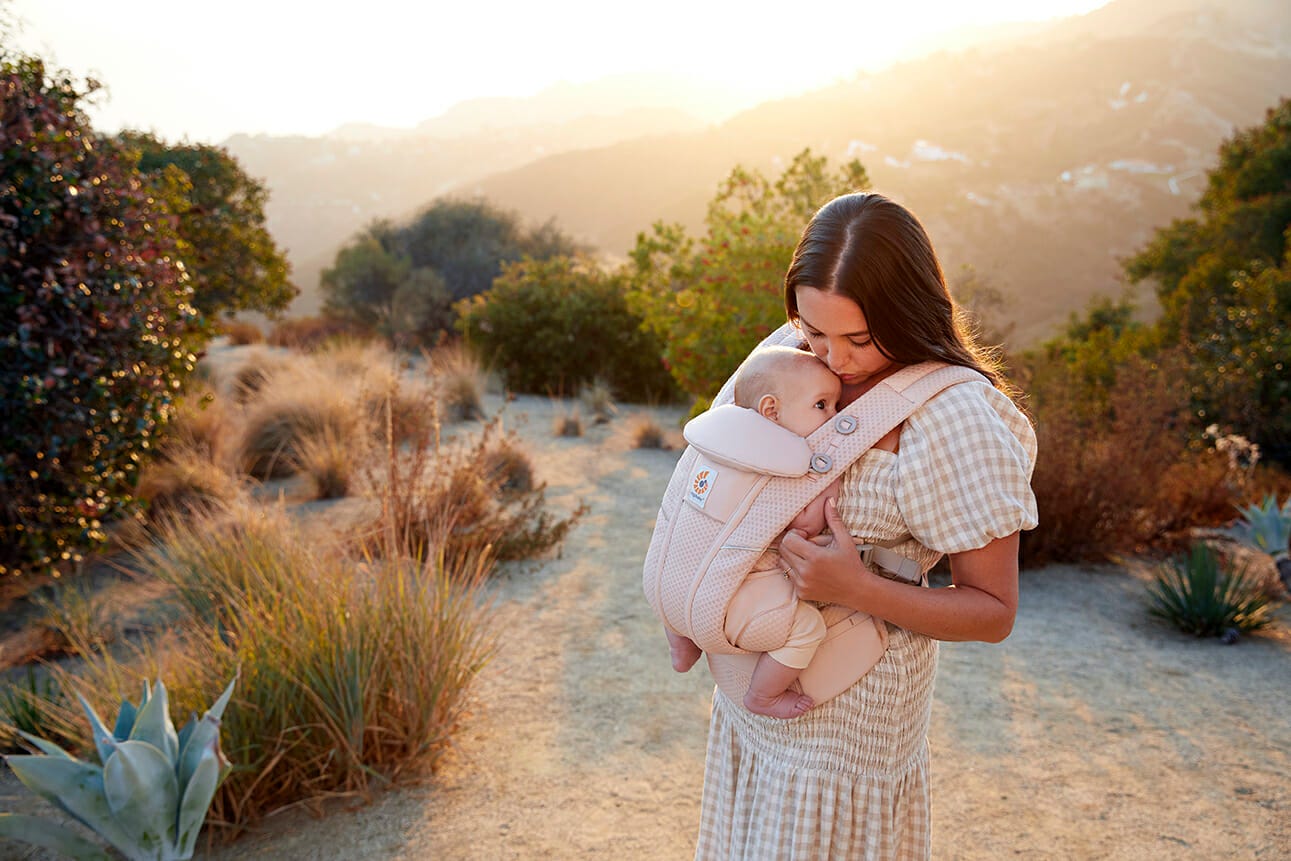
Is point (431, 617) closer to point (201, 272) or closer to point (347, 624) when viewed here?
point (347, 624)

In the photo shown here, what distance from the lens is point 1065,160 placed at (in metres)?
53.5

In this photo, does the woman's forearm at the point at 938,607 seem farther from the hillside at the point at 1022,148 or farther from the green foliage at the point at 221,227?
the hillside at the point at 1022,148

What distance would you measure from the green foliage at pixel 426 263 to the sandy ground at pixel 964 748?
40.9ft

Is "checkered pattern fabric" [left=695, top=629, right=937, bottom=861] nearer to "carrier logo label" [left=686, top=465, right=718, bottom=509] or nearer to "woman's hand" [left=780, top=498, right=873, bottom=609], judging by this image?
"woman's hand" [left=780, top=498, right=873, bottom=609]

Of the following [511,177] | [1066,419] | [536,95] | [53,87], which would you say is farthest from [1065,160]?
[536,95]

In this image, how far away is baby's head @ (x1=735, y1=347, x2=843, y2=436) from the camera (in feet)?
4.88

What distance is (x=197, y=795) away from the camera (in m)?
2.27

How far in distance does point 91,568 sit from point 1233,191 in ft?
58.8

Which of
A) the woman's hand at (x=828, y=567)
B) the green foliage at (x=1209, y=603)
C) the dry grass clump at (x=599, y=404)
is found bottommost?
the green foliage at (x=1209, y=603)

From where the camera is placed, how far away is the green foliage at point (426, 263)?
1867 centimetres

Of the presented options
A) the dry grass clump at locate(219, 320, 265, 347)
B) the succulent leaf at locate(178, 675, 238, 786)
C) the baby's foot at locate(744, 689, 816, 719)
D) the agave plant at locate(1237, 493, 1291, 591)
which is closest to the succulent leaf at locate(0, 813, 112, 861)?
the succulent leaf at locate(178, 675, 238, 786)

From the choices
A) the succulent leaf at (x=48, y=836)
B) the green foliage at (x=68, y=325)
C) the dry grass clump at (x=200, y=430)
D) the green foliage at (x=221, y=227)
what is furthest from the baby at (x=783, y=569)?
the green foliage at (x=221, y=227)

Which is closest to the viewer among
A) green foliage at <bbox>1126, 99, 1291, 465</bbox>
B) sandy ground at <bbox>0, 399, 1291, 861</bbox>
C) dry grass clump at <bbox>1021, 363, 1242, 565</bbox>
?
sandy ground at <bbox>0, 399, 1291, 861</bbox>

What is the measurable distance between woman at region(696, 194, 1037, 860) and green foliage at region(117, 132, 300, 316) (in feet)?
25.9
